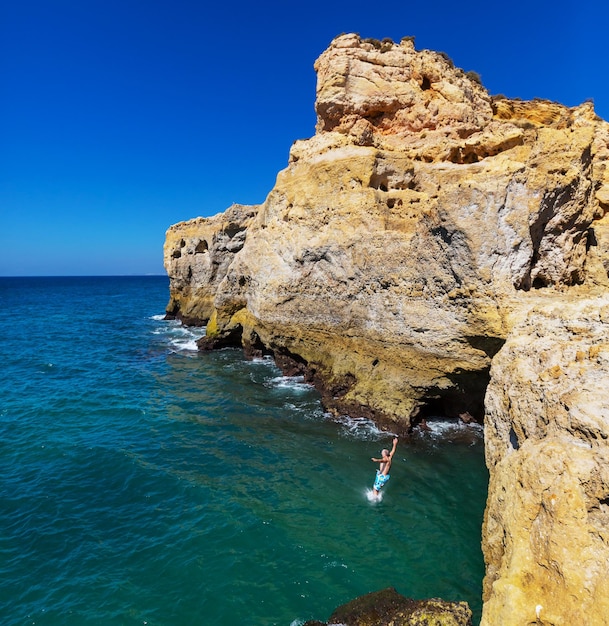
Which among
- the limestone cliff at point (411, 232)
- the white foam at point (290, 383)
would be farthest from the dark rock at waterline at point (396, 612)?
the white foam at point (290, 383)

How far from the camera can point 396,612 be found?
7320 millimetres

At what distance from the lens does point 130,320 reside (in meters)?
52.6

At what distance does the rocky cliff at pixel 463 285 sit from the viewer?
6.08m

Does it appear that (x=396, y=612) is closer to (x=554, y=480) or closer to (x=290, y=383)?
(x=554, y=480)

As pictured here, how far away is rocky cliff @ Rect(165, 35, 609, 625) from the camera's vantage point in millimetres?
6082

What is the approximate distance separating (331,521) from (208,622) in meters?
4.23

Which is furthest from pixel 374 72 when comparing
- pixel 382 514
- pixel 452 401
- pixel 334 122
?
pixel 382 514

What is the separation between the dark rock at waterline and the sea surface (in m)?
0.87

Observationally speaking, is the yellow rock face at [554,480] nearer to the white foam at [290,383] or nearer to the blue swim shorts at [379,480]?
the blue swim shorts at [379,480]

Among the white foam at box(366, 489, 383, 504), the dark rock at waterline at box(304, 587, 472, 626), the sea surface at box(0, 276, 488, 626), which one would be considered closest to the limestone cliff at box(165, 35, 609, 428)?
the sea surface at box(0, 276, 488, 626)

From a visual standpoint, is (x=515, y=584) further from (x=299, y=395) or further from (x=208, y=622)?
(x=299, y=395)

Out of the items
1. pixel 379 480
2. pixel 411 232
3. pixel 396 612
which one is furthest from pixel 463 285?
pixel 396 612

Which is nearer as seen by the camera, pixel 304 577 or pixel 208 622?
pixel 208 622

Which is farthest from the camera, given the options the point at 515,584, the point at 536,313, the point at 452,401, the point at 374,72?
the point at 374,72
